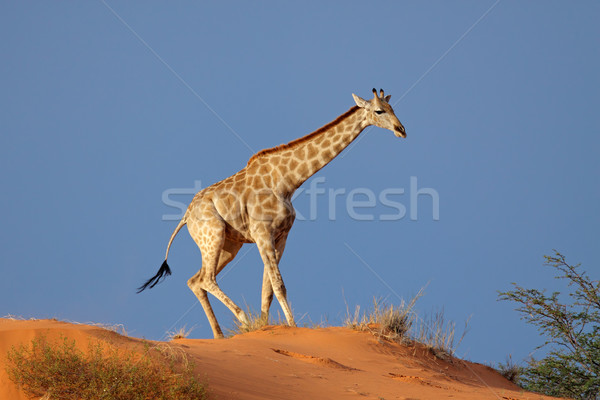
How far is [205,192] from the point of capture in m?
11.6

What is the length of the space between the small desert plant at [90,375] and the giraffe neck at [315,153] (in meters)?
6.05

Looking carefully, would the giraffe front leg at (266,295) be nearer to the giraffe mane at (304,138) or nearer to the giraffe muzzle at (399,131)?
the giraffe mane at (304,138)

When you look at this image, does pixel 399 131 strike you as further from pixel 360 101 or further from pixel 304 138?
pixel 304 138

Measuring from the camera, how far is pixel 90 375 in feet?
16.5

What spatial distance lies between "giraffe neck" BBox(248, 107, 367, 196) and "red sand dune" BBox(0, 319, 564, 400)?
2.72m

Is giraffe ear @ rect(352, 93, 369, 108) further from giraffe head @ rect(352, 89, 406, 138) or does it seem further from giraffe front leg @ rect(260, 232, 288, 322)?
giraffe front leg @ rect(260, 232, 288, 322)

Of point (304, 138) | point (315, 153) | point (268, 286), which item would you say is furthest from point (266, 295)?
point (304, 138)

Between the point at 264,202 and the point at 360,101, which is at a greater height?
the point at 360,101

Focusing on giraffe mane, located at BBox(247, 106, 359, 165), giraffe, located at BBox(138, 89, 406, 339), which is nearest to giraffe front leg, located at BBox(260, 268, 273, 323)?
giraffe, located at BBox(138, 89, 406, 339)

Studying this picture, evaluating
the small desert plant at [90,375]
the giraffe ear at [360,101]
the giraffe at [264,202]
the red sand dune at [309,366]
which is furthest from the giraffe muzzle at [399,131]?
the small desert plant at [90,375]

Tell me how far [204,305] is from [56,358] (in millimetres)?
6055

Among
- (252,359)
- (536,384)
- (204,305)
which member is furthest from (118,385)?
(536,384)

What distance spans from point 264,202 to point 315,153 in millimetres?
1274

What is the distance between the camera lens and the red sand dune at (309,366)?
19.1ft
